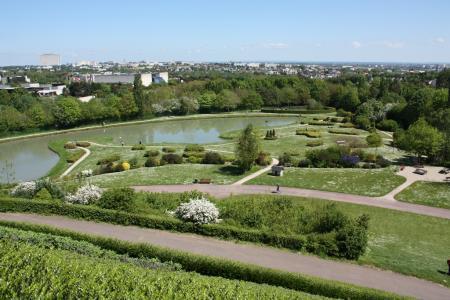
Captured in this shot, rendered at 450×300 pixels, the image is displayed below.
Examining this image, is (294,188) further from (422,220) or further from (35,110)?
(35,110)

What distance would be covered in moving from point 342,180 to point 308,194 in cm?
433

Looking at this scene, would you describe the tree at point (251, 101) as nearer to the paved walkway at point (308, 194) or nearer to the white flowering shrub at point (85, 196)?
the paved walkway at point (308, 194)

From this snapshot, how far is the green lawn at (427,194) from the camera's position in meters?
29.0

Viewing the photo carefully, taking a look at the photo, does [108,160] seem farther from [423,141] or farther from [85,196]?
[423,141]

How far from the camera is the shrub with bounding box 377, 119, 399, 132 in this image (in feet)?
209

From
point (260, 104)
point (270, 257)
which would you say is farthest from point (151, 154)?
point (260, 104)

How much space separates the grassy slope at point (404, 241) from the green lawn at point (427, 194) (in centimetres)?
316

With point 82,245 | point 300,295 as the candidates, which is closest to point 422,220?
point 300,295

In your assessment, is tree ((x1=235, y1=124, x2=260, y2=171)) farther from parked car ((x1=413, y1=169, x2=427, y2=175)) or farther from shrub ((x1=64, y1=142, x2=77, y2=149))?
shrub ((x1=64, y1=142, x2=77, y2=149))

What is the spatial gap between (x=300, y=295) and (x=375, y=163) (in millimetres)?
29850

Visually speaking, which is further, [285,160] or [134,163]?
[134,163]

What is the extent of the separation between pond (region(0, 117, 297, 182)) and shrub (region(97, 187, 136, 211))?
21.9 m

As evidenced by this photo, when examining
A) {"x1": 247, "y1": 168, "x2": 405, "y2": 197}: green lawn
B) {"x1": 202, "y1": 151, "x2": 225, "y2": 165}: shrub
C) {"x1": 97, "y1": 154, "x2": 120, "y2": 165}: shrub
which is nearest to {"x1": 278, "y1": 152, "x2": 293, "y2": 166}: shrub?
{"x1": 247, "y1": 168, "x2": 405, "y2": 197}: green lawn

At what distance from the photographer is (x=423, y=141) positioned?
40406 millimetres
